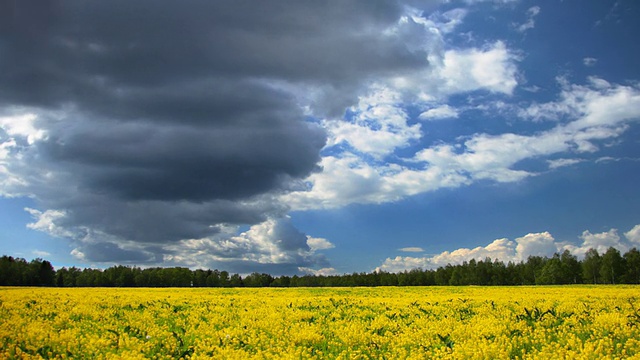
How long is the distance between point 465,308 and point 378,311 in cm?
527

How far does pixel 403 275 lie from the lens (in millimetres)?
175250

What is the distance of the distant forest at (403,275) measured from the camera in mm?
119700

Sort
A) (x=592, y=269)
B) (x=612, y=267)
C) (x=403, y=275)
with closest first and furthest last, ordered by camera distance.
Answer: (x=612, y=267) < (x=592, y=269) < (x=403, y=275)

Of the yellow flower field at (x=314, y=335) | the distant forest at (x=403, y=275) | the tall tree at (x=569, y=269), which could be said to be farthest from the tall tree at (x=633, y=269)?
the yellow flower field at (x=314, y=335)

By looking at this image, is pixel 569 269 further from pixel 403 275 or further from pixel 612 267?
pixel 403 275

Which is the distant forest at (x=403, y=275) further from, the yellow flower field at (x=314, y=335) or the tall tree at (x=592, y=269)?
the yellow flower field at (x=314, y=335)

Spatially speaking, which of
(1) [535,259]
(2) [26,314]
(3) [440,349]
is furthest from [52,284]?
(1) [535,259]

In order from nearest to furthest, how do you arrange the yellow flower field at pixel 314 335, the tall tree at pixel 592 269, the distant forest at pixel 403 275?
the yellow flower field at pixel 314 335 < the distant forest at pixel 403 275 < the tall tree at pixel 592 269

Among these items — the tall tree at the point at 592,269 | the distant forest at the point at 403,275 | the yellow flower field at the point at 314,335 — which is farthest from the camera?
the tall tree at the point at 592,269

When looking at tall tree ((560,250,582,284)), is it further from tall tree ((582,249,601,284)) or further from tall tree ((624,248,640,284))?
tall tree ((624,248,640,284))

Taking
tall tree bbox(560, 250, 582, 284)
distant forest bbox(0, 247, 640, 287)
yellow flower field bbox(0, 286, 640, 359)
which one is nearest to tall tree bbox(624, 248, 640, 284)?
distant forest bbox(0, 247, 640, 287)

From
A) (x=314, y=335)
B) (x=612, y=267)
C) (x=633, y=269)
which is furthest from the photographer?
(x=612, y=267)

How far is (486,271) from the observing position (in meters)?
152

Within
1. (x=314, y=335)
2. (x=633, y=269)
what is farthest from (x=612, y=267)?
(x=314, y=335)
